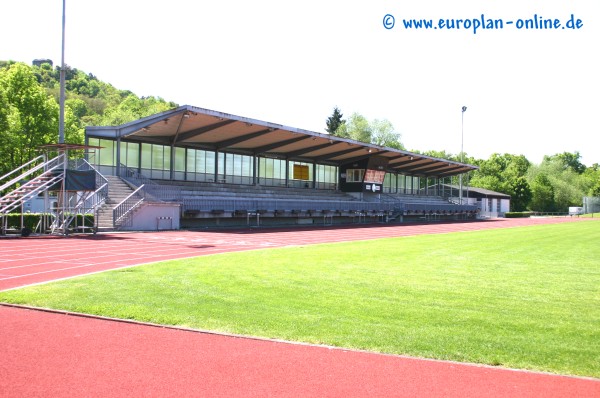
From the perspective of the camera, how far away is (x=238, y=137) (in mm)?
44094

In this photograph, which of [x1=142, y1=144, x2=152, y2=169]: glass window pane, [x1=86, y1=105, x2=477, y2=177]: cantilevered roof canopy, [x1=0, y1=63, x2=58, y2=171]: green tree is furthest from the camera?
[x1=0, y1=63, x2=58, y2=171]: green tree

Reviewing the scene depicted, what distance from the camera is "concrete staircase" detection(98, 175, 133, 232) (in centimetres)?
3033

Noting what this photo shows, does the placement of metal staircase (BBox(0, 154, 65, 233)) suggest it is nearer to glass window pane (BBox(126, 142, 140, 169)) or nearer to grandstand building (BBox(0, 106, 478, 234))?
grandstand building (BBox(0, 106, 478, 234))

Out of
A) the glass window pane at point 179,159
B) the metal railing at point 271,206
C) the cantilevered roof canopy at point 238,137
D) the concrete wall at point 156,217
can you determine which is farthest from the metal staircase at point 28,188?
the glass window pane at point 179,159

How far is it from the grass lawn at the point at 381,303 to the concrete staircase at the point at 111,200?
16668 mm

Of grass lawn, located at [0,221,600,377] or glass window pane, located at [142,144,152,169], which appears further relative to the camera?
glass window pane, located at [142,144,152,169]

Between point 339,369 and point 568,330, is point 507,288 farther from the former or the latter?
point 339,369

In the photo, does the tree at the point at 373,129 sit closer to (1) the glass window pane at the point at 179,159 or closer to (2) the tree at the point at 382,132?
(2) the tree at the point at 382,132

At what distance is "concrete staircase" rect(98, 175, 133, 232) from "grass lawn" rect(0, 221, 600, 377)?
16.7 m

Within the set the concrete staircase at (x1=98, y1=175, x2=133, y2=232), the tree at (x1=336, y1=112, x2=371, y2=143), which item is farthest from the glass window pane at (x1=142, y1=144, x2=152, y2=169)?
the tree at (x1=336, y1=112, x2=371, y2=143)

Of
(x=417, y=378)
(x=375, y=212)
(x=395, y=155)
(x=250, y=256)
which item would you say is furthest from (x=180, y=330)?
(x=395, y=155)

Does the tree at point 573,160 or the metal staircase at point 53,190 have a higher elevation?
the tree at point 573,160

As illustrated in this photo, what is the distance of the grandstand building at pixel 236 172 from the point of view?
116 ft

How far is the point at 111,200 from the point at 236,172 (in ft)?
61.2
